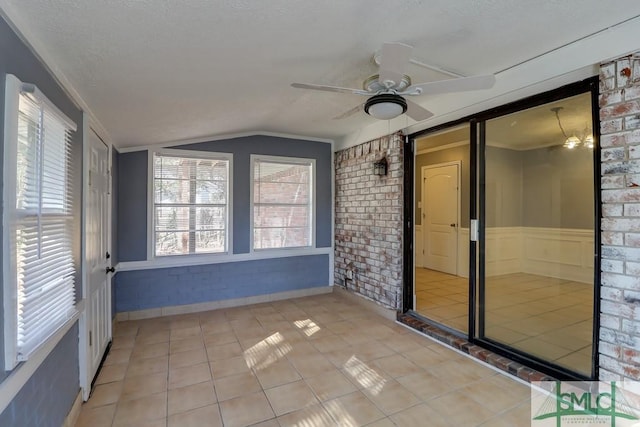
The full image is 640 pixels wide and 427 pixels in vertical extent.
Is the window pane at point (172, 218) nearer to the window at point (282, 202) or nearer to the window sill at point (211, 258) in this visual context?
the window sill at point (211, 258)

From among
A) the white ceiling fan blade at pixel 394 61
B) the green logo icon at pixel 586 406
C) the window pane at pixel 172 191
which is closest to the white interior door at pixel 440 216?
the green logo icon at pixel 586 406

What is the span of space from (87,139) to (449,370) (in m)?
3.38

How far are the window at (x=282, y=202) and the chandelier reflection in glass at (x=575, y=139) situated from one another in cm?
313

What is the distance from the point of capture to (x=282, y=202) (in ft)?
15.4

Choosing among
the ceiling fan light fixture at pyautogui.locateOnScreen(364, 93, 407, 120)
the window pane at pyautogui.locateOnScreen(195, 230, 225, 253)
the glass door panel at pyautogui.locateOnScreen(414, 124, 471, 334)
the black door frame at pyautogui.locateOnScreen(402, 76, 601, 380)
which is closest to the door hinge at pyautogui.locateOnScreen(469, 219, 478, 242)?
the black door frame at pyautogui.locateOnScreen(402, 76, 601, 380)

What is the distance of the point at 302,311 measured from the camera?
4.10 metres

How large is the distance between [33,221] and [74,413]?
143 cm

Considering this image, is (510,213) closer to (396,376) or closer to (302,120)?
(396,376)

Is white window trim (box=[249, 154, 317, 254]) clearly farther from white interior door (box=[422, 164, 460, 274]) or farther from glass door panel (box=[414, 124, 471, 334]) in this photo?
white interior door (box=[422, 164, 460, 274])

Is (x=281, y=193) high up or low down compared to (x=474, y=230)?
up

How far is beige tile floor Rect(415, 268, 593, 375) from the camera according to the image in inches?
93.4

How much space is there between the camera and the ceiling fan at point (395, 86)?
5.45 ft

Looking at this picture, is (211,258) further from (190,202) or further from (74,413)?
(74,413)

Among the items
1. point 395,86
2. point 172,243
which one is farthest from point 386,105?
point 172,243
